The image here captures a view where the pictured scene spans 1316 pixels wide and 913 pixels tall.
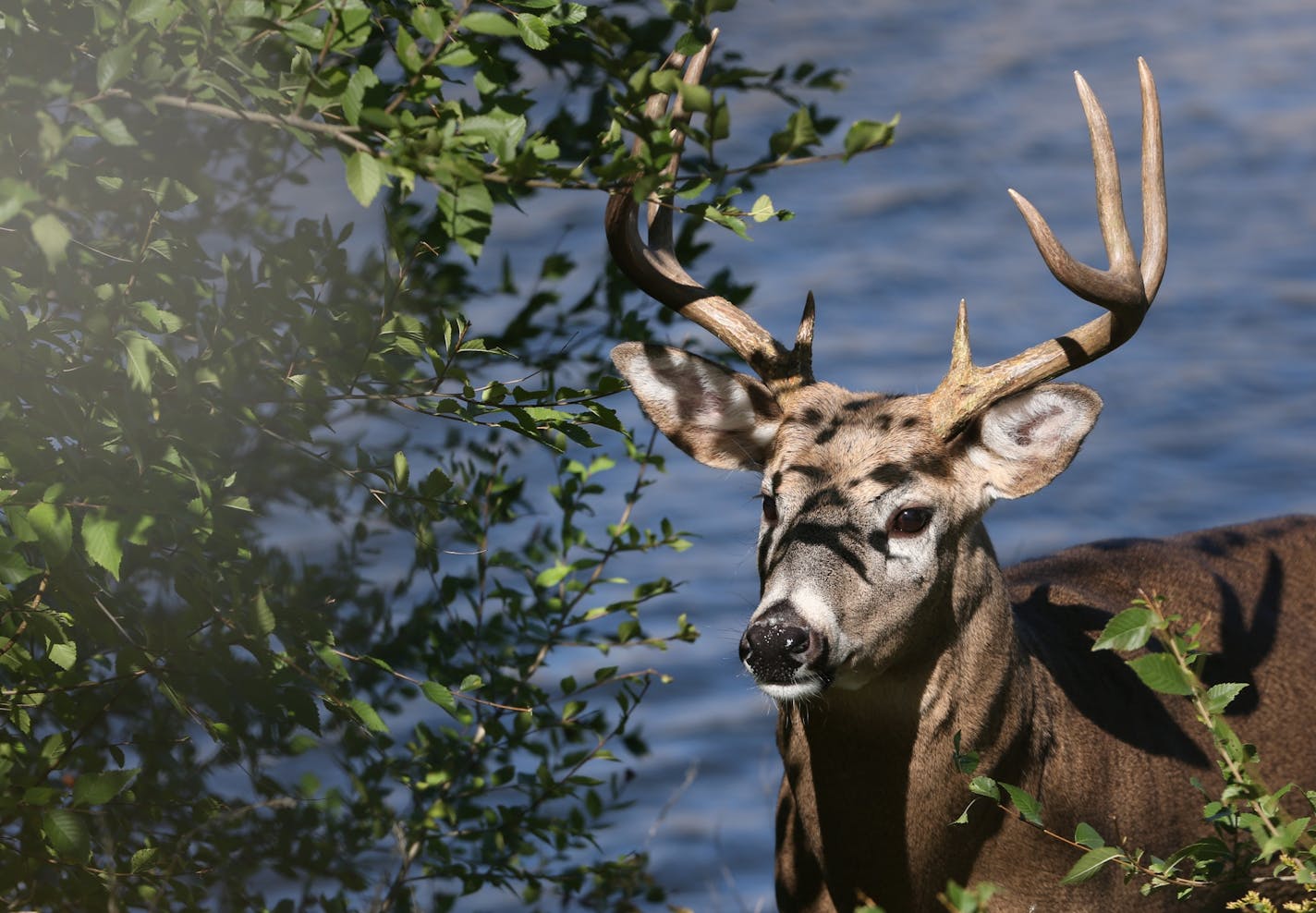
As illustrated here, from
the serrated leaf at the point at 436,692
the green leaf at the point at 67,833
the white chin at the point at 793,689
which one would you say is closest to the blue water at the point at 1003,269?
the white chin at the point at 793,689

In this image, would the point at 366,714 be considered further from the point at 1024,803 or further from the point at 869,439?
the point at 869,439

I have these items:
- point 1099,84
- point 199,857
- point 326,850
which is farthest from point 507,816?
point 1099,84

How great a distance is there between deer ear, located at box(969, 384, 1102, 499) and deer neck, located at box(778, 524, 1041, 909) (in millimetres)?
168

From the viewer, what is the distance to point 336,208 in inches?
370

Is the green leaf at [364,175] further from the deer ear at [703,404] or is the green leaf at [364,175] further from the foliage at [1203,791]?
the deer ear at [703,404]

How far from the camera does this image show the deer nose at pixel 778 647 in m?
3.73

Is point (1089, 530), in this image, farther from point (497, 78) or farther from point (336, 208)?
point (497, 78)

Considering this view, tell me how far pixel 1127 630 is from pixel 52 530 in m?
1.78

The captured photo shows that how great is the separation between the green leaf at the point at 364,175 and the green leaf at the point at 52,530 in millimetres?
719

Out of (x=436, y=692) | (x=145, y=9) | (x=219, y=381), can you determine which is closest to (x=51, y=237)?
(x=145, y=9)

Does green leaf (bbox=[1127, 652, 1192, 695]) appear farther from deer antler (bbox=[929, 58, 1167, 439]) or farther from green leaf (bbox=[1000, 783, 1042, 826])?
deer antler (bbox=[929, 58, 1167, 439])

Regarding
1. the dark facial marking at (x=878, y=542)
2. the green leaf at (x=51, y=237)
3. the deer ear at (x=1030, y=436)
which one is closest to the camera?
the green leaf at (x=51, y=237)

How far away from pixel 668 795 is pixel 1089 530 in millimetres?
3184

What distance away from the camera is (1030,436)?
14.4 ft
